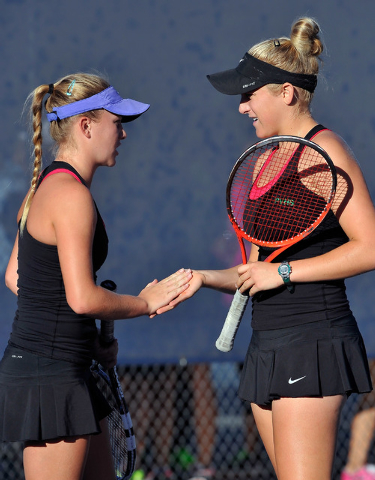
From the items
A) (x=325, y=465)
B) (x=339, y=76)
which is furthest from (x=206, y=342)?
(x=325, y=465)

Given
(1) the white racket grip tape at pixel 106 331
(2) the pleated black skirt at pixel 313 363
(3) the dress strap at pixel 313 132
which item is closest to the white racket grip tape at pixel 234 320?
(2) the pleated black skirt at pixel 313 363

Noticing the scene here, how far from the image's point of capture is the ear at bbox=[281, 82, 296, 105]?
2.08 m

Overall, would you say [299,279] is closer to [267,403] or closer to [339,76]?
[267,403]

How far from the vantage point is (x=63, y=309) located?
2.00 m

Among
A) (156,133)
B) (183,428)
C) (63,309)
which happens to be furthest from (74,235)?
(183,428)

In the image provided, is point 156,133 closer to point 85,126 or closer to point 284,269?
point 85,126

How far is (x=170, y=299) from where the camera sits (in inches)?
88.0

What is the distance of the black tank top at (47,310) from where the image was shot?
1.98 metres

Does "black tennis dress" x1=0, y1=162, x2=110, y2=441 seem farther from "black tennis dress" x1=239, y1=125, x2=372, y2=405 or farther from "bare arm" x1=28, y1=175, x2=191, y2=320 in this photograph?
"black tennis dress" x1=239, y1=125, x2=372, y2=405

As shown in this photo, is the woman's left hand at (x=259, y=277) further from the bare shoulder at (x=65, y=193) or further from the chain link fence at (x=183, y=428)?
the chain link fence at (x=183, y=428)

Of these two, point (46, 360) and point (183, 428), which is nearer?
point (46, 360)

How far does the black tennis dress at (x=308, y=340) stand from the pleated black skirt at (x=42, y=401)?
0.49 metres

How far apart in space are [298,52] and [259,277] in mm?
688

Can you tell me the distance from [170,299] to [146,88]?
172cm
